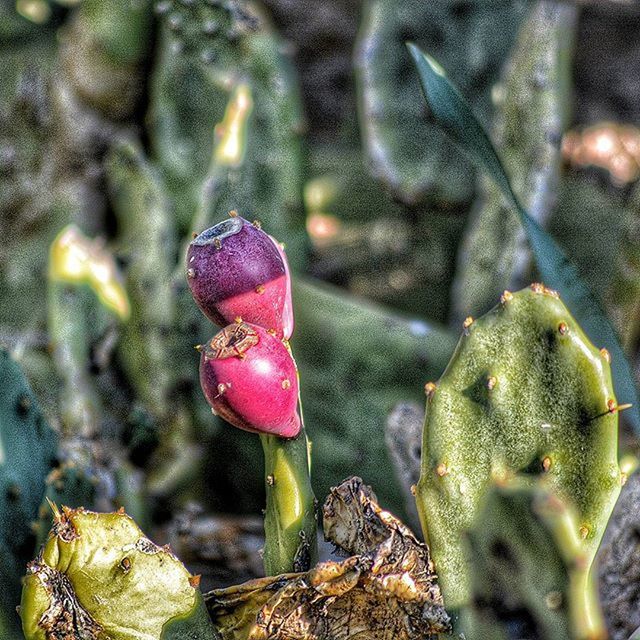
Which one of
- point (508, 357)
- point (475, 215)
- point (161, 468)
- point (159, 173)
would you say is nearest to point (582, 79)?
point (475, 215)

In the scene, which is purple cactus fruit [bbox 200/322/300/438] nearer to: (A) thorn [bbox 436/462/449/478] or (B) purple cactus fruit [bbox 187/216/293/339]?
(B) purple cactus fruit [bbox 187/216/293/339]

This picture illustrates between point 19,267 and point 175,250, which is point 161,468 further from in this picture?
point 19,267

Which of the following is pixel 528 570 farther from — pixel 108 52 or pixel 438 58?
pixel 108 52

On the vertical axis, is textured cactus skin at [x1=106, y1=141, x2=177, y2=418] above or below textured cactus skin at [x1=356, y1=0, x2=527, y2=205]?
below

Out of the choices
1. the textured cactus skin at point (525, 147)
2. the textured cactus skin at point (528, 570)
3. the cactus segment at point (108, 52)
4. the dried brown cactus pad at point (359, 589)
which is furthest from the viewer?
the cactus segment at point (108, 52)

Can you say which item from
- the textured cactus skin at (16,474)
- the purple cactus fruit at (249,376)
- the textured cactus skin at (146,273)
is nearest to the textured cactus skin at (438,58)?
the textured cactus skin at (146,273)

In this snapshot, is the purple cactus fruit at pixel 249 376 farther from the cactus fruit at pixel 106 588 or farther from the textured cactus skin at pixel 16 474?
the textured cactus skin at pixel 16 474

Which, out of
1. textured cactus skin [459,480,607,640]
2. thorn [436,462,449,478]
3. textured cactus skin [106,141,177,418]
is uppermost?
textured cactus skin [459,480,607,640]

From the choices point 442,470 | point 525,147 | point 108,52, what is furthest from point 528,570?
point 108,52

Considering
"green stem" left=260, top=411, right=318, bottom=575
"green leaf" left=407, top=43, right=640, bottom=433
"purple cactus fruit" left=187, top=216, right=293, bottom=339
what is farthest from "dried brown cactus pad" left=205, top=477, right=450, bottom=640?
"green leaf" left=407, top=43, right=640, bottom=433
